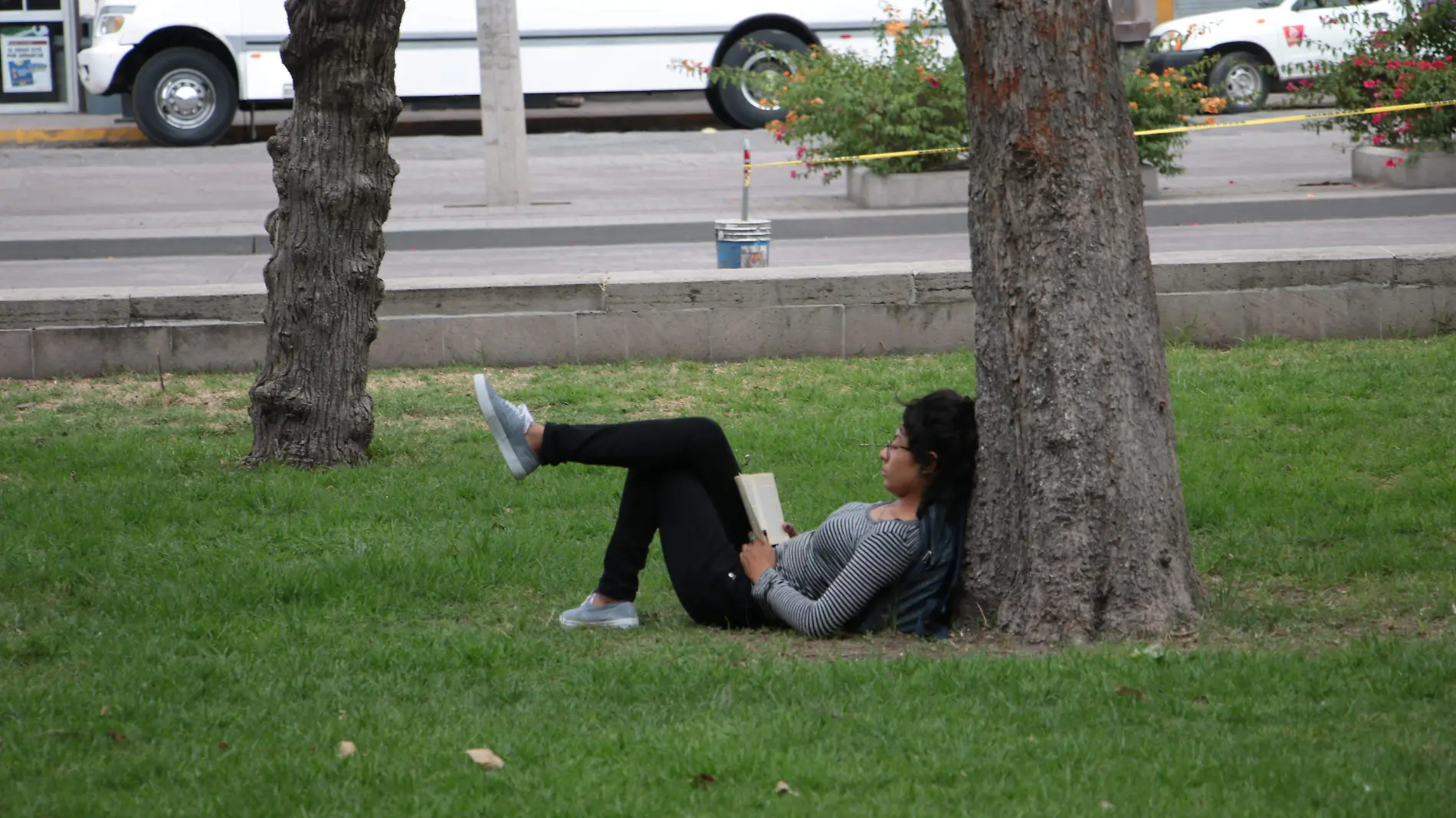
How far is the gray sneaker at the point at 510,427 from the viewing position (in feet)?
14.8

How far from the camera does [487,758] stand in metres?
3.49

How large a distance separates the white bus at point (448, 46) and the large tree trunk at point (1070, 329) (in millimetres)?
14221

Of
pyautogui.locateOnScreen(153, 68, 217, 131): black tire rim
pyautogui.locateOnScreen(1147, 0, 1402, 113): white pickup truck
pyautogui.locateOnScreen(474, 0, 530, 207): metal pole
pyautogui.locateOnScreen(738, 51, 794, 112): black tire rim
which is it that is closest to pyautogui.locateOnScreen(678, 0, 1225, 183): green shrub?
pyautogui.locateOnScreen(738, 51, 794, 112): black tire rim

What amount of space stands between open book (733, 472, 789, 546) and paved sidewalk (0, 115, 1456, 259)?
27.5 ft

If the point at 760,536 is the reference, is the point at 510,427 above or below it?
above

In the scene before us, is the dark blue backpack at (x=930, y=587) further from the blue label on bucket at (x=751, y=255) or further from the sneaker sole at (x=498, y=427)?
the blue label on bucket at (x=751, y=255)

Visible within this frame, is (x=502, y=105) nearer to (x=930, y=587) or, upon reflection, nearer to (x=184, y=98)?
(x=184, y=98)

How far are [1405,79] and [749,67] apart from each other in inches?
314

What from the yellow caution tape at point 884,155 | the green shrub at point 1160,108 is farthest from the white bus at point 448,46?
the green shrub at point 1160,108

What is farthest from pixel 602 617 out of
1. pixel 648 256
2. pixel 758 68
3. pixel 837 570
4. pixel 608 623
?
pixel 758 68

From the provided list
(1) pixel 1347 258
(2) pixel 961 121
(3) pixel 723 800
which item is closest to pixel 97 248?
(2) pixel 961 121

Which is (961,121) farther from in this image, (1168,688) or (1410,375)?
(1168,688)

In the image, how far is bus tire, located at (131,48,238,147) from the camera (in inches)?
734

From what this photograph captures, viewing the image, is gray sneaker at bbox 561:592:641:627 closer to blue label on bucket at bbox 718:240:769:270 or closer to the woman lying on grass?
the woman lying on grass
